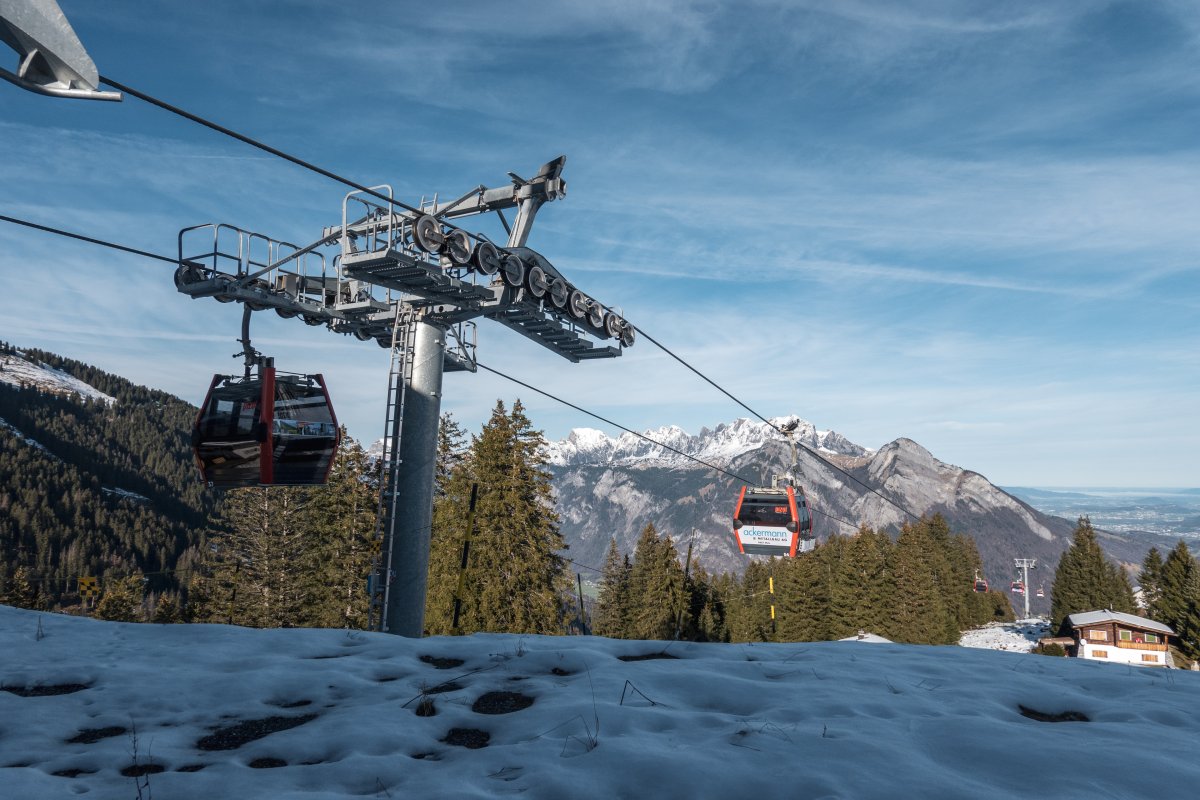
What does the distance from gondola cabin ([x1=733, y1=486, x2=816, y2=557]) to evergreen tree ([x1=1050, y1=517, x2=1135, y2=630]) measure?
54.6 metres

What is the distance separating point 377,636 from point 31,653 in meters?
3.03

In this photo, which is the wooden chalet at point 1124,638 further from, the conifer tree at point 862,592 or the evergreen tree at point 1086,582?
the evergreen tree at point 1086,582

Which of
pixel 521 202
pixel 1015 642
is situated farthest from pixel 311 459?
pixel 1015 642

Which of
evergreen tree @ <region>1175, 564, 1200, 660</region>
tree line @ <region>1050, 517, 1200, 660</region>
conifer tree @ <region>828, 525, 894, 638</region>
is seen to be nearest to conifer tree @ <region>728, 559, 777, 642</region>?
conifer tree @ <region>828, 525, 894, 638</region>

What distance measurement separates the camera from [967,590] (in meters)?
82.4

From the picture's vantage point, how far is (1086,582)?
7069 cm

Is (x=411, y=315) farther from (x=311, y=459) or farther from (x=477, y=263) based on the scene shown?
(x=311, y=459)

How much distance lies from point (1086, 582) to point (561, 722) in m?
82.4

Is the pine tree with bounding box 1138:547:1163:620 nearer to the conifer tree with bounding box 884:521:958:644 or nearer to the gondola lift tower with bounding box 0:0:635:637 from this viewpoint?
the conifer tree with bounding box 884:521:958:644

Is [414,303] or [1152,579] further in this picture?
[1152,579]

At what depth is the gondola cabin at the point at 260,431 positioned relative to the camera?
1373cm

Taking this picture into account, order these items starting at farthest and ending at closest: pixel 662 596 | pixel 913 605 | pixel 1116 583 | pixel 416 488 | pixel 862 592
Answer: pixel 1116 583 → pixel 862 592 → pixel 913 605 → pixel 662 596 → pixel 416 488

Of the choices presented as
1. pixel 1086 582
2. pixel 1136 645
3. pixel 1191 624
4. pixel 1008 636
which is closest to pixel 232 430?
pixel 1136 645

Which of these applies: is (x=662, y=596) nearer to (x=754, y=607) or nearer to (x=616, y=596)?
(x=616, y=596)
